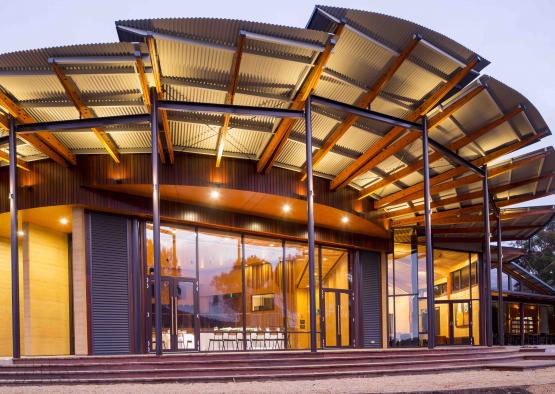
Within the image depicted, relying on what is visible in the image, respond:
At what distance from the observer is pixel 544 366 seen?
15945mm

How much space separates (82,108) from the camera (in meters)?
16.0

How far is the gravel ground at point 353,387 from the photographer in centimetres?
1064

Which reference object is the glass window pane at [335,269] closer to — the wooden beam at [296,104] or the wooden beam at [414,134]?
the wooden beam at [414,134]

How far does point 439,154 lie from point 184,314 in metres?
9.15

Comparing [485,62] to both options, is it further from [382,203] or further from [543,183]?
[543,183]

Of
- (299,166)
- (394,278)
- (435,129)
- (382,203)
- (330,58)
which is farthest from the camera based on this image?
(394,278)

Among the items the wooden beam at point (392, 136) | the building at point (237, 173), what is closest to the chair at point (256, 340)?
the building at point (237, 173)

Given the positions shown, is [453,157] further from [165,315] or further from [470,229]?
[165,315]

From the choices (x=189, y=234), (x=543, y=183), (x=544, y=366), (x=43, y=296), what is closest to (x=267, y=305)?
(x=189, y=234)

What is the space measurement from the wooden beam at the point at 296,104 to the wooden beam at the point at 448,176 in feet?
18.9

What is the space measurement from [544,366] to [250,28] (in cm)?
1030

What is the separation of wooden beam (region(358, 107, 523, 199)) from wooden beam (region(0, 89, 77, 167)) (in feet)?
32.5

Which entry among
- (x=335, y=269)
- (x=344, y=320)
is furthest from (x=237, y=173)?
(x=344, y=320)

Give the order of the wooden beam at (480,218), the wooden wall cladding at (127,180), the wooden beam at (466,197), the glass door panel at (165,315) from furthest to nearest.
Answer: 1. the wooden beam at (480,218)
2. the wooden beam at (466,197)
3. the glass door panel at (165,315)
4. the wooden wall cladding at (127,180)
